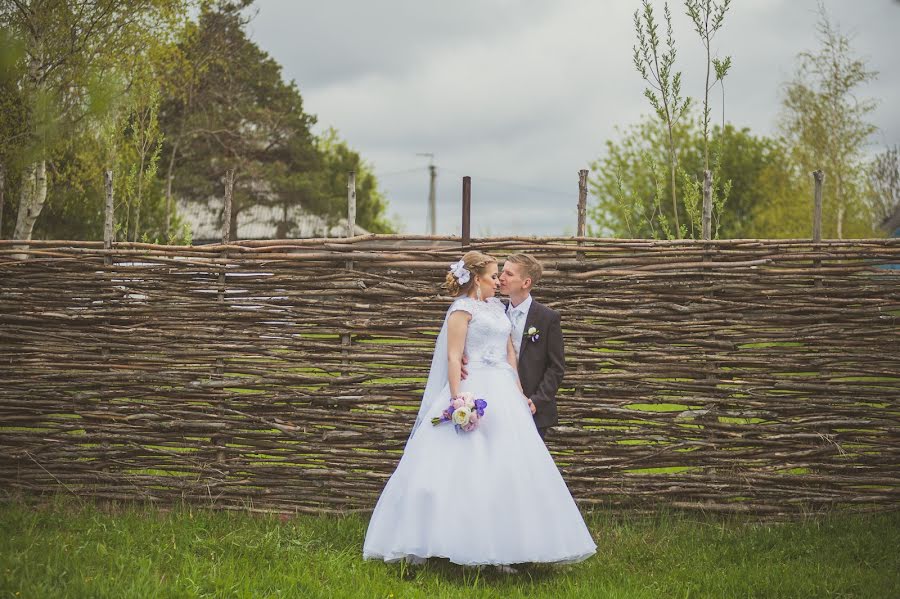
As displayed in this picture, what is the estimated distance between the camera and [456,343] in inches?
181

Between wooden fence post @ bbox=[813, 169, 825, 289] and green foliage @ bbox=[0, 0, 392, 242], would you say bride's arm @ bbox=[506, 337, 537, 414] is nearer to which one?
wooden fence post @ bbox=[813, 169, 825, 289]

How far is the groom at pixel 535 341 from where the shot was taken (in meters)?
4.80

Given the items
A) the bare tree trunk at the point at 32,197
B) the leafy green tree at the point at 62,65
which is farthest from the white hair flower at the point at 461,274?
the bare tree trunk at the point at 32,197

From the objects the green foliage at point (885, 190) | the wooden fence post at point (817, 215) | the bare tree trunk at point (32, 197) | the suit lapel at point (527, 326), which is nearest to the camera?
the suit lapel at point (527, 326)

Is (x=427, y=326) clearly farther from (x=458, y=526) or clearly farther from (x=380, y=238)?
(x=458, y=526)

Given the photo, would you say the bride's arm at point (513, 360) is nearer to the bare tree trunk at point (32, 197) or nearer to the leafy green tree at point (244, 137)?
the bare tree trunk at point (32, 197)

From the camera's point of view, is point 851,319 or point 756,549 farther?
point 851,319

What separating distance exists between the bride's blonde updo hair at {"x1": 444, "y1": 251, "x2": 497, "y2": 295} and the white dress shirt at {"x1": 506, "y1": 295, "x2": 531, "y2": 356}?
332mm

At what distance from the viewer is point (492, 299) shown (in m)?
4.81

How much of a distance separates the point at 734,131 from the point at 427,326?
3048 cm

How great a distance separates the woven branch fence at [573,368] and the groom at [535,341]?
636 mm

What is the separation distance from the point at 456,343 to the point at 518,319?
50 centimetres

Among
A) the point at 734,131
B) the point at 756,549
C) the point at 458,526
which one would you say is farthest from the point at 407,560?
the point at 734,131

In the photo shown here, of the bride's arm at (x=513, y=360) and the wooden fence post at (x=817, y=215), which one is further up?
the wooden fence post at (x=817, y=215)
